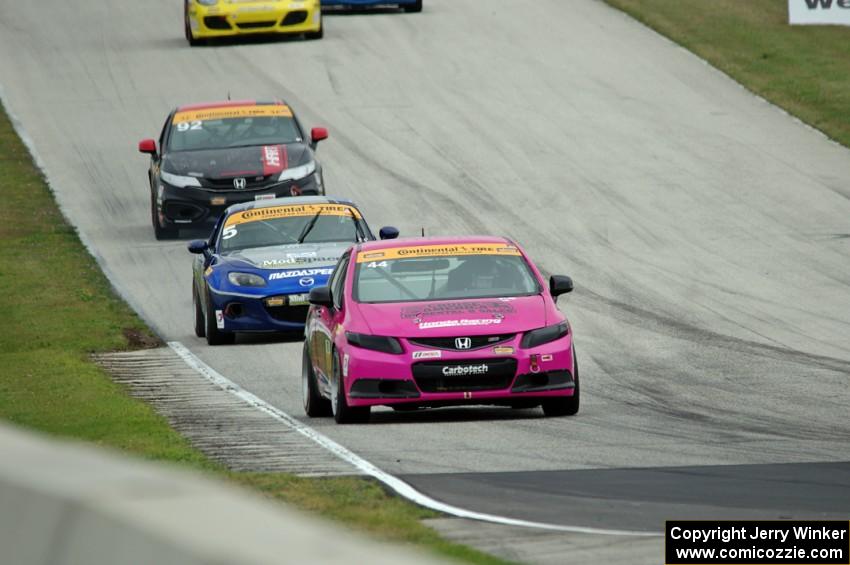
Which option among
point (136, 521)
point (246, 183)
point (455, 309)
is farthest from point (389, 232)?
point (136, 521)

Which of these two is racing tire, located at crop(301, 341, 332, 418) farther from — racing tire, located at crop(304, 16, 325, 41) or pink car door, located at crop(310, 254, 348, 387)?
racing tire, located at crop(304, 16, 325, 41)

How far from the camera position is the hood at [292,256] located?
18.0m

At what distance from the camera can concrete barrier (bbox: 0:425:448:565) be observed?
3.47 m

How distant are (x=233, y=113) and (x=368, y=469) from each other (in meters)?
15.4

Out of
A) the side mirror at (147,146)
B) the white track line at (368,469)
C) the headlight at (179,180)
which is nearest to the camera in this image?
the white track line at (368,469)

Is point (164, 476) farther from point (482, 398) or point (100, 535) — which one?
point (482, 398)

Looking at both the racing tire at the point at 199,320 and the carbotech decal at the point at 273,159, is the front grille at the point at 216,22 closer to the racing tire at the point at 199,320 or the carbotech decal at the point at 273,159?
the carbotech decal at the point at 273,159

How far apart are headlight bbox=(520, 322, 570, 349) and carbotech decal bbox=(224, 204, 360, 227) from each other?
20.8ft

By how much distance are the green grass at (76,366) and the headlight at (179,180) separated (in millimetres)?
1410

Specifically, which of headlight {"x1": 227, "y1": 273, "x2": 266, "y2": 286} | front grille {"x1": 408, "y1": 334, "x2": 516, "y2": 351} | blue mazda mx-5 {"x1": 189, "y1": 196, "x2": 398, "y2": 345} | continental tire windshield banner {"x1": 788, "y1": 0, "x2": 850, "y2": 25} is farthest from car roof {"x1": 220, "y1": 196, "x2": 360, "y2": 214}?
continental tire windshield banner {"x1": 788, "y1": 0, "x2": 850, "y2": 25}

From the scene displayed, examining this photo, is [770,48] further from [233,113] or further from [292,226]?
[292,226]

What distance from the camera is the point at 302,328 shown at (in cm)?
1797

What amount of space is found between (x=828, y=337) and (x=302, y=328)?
16.3 feet

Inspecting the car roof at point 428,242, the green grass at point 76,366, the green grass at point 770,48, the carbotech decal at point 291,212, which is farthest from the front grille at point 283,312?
the green grass at point 770,48
